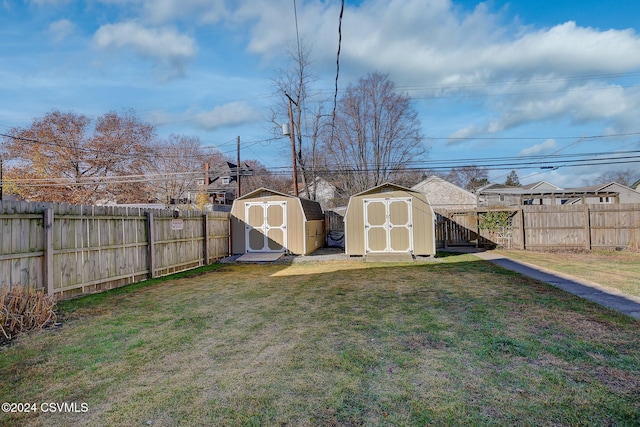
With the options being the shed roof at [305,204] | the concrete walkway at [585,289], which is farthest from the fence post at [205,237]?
the concrete walkway at [585,289]

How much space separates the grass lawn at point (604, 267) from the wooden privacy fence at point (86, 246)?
31.8ft

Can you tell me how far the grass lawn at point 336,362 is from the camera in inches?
84.4

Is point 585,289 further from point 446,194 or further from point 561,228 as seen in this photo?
point 446,194

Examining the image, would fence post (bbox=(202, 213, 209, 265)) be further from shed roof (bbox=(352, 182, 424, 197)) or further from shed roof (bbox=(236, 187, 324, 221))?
shed roof (bbox=(352, 182, 424, 197))

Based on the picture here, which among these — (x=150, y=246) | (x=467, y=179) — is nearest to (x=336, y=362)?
(x=150, y=246)

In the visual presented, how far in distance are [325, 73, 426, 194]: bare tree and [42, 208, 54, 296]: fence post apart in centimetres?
1711

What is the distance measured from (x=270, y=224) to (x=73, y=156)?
72.5ft

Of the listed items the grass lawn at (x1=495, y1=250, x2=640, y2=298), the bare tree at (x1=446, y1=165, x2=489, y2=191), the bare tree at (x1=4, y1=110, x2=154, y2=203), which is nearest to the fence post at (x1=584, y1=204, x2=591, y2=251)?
the grass lawn at (x1=495, y1=250, x2=640, y2=298)

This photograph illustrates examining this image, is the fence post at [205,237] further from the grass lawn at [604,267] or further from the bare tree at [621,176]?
the bare tree at [621,176]

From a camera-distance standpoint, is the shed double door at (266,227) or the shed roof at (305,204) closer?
the shed roof at (305,204)

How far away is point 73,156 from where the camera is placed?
25.2 m

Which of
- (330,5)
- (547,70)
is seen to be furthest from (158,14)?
(547,70)

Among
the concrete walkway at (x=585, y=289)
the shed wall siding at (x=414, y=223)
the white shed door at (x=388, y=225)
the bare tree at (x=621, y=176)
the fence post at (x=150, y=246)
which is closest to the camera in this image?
the concrete walkway at (x=585, y=289)

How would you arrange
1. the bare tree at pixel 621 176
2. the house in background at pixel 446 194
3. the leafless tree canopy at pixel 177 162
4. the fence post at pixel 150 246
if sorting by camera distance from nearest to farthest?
the fence post at pixel 150 246 < the house in background at pixel 446 194 < the leafless tree canopy at pixel 177 162 < the bare tree at pixel 621 176
